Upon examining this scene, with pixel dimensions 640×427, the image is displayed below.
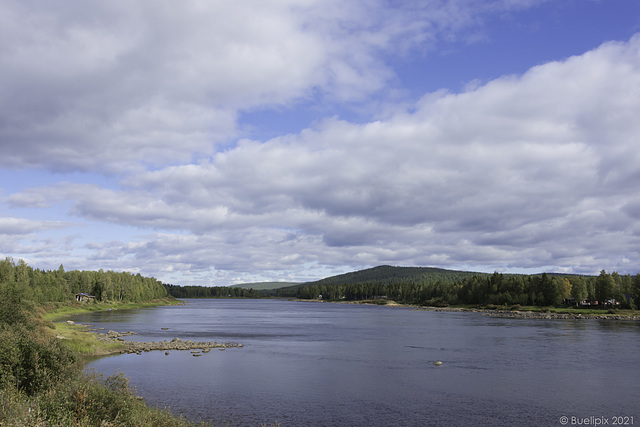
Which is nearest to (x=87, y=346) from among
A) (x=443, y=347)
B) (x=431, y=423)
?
(x=431, y=423)

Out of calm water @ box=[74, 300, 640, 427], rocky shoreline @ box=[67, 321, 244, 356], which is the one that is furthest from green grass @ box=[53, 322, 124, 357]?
calm water @ box=[74, 300, 640, 427]

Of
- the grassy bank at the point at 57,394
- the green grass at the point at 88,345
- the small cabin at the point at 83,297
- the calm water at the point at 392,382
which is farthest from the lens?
the small cabin at the point at 83,297

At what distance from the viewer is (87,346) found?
201ft

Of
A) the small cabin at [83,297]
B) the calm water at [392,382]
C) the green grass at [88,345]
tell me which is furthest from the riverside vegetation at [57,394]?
the small cabin at [83,297]

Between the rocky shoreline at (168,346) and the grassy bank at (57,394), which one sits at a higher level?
the grassy bank at (57,394)

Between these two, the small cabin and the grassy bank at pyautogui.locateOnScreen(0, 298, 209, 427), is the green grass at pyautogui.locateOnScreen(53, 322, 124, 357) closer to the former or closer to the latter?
the grassy bank at pyautogui.locateOnScreen(0, 298, 209, 427)

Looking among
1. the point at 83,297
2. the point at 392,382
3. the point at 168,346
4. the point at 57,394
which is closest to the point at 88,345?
the point at 168,346

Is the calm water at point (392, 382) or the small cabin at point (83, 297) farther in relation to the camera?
the small cabin at point (83, 297)

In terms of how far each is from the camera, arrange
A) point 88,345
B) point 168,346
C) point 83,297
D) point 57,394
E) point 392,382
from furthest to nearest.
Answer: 1. point 83,297
2. point 168,346
3. point 88,345
4. point 392,382
5. point 57,394

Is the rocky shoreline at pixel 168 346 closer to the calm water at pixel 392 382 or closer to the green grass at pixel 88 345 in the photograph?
the green grass at pixel 88 345

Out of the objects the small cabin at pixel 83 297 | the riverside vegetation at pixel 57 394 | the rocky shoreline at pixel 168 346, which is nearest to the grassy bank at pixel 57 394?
the riverside vegetation at pixel 57 394

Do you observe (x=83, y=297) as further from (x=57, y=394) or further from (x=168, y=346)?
(x=57, y=394)

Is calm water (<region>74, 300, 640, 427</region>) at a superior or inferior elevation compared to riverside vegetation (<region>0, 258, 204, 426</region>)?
inferior

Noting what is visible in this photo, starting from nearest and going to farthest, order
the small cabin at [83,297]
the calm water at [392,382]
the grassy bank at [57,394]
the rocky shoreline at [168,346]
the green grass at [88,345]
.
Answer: the grassy bank at [57,394], the calm water at [392,382], the green grass at [88,345], the rocky shoreline at [168,346], the small cabin at [83,297]
